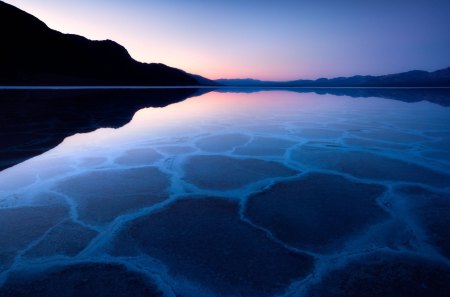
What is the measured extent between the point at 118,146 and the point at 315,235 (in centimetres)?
472

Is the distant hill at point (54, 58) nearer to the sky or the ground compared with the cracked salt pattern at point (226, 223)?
nearer to the sky

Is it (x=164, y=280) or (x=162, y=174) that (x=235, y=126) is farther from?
(x=164, y=280)

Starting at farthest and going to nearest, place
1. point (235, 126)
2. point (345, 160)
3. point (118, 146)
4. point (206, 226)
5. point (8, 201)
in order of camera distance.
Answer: point (235, 126)
point (118, 146)
point (345, 160)
point (8, 201)
point (206, 226)

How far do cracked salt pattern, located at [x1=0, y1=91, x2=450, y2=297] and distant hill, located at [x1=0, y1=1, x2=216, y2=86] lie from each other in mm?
50521

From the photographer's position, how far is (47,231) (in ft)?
8.48

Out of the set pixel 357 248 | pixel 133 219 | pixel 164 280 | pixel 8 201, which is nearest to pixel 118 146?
pixel 8 201

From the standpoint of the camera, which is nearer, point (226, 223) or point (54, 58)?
point (226, 223)

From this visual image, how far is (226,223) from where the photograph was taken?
2.78m

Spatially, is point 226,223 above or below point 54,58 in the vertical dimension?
below

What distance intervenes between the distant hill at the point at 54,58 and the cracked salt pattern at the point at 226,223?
50521 millimetres

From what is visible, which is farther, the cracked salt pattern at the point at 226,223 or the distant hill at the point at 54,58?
the distant hill at the point at 54,58

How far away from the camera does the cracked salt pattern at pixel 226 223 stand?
6.48ft

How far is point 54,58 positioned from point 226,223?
3165 inches

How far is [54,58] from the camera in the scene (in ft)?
222
